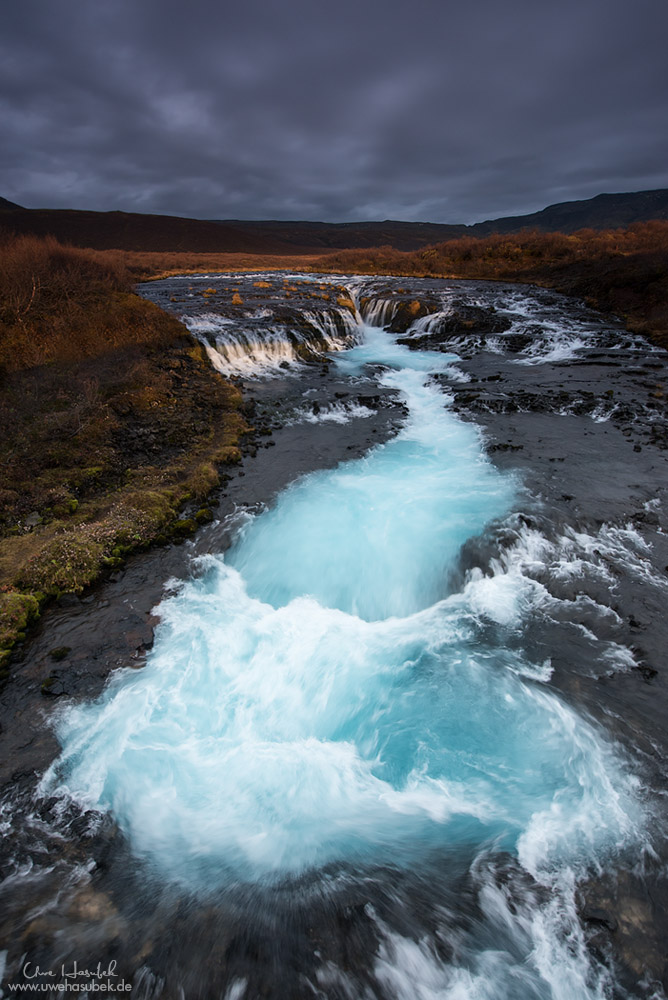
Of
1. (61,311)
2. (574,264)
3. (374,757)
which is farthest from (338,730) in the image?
(574,264)

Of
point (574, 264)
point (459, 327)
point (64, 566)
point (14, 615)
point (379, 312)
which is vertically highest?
point (574, 264)

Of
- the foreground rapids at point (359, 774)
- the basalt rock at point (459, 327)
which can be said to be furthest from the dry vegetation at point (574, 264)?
the foreground rapids at point (359, 774)

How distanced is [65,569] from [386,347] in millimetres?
22079

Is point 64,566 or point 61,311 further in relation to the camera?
point 61,311

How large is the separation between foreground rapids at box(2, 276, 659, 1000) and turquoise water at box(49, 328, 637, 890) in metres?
0.03

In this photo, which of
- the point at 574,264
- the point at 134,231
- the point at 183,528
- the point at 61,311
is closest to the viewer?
the point at 183,528

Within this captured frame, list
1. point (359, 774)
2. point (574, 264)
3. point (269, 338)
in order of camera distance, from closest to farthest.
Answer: point (359, 774) < point (269, 338) < point (574, 264)

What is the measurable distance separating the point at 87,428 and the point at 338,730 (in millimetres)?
10646

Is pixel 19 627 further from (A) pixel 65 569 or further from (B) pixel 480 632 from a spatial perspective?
(B) pixel 480 632

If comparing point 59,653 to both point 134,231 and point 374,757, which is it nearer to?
point 374,757

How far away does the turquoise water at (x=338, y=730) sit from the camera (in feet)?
15.5

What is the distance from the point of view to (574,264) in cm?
4003

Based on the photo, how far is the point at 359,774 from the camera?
5.52 metres

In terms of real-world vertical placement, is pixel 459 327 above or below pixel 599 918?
above
